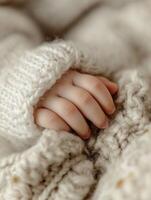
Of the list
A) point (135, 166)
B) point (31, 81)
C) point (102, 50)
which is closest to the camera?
point (135, 166)

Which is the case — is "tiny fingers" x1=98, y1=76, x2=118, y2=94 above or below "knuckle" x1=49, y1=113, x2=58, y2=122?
below

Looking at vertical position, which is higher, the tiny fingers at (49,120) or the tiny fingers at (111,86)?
the tiny fingers at (49,120)

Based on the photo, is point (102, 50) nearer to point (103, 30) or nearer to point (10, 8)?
point (103, 30)

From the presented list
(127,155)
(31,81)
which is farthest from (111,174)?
(31,81)

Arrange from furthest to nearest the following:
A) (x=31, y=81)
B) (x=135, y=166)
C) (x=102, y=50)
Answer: (x=102, y=50), (x=31, y=81), (x=135, y=166)

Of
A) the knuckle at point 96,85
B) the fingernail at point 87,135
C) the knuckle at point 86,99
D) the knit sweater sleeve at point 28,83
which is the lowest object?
the fingernail at point 87,135
